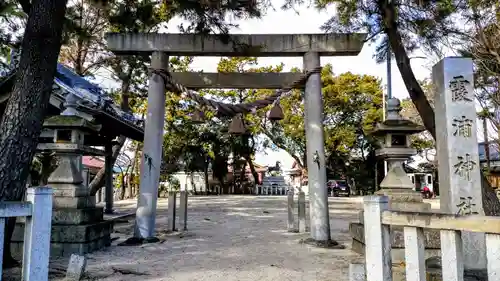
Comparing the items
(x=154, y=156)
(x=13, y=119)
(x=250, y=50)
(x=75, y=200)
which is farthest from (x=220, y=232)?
(x=13, y=119)

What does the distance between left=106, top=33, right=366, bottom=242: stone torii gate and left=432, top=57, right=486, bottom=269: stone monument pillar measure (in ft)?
10.6

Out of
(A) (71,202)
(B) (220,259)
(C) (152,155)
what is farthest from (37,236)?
(C) (152,155)

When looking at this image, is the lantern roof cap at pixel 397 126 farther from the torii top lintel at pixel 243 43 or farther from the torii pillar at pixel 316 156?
the torii top lintel at pixel 243 43

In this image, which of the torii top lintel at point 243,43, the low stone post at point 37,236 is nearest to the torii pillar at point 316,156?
the torii top lintel at point 243,43

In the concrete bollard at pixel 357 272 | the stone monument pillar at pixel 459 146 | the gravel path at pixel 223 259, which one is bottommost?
the gravel path at pixel 223 259

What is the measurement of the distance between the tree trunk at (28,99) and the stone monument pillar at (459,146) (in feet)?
15.1

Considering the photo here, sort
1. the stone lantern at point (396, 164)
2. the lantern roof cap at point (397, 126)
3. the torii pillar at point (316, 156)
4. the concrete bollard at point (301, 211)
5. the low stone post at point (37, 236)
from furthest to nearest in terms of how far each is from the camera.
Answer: the concrete bollard at point (301, 211) < the torii pillar at point (316, 156) < the lantern roof cap at point (397, 126) < the stone lantern at point (396, 164) < the low stone post at point (37, 236)

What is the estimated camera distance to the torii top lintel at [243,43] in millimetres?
7453

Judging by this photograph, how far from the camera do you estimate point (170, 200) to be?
915 centimetres

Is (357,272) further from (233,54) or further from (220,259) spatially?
(233,54)

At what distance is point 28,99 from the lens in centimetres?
450

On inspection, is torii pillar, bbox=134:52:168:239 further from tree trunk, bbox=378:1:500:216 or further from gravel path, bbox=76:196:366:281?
tree trunk, bbox=378:1:500:216

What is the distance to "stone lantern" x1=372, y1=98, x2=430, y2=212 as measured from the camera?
5840 mm

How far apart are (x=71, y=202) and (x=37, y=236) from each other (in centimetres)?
351
